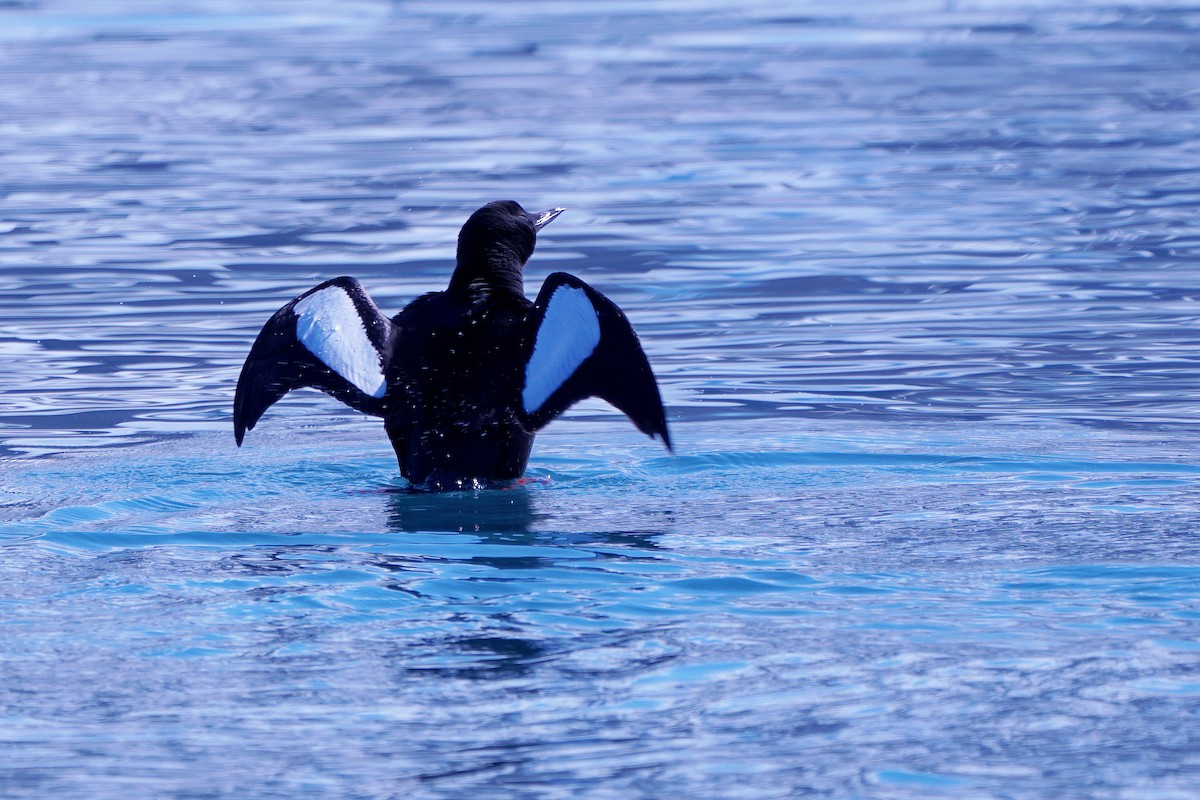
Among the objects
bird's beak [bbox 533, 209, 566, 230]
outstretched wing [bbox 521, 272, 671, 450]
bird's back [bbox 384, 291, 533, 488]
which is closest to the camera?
outstretched wing [bbox 521, 272, 671, 450]

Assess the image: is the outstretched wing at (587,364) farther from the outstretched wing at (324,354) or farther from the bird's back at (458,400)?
the outstretched wing at (324,354)

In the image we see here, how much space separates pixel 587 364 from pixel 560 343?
138mm

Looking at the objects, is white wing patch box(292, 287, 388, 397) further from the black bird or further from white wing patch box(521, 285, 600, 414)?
white wing patch box(521, 285, 600, 414)

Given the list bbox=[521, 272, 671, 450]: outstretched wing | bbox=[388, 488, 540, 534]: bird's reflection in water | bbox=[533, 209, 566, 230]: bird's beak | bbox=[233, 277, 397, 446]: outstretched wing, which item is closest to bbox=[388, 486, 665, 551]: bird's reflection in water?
bbox=[388, 488, 540, 534]: bird's reflection in water

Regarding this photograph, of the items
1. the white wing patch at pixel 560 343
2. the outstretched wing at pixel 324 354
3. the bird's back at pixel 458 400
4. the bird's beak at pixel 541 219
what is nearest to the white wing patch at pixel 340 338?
the outstretched wing at pixel 324 354

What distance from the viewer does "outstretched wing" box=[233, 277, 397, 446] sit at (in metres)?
6.76

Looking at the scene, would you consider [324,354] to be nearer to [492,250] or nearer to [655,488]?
[492,250]

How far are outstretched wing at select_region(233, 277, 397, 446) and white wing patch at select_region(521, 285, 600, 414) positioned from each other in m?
0.55

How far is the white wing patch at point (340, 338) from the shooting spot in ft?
22.2

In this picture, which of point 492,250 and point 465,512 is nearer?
point 465,512

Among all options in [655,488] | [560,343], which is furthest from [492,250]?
[655,488]

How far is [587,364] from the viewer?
668 centimetres

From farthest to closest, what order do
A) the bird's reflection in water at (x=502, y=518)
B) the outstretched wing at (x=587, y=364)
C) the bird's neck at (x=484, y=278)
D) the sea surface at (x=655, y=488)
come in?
the bird's neck at (x=484, y=278), the outstretched wing at (x=587, y=364), the bird's reflection in water at (x=502, y=518), the sea surface at (x=655, y=488)

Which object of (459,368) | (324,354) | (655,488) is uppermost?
(324,354)
